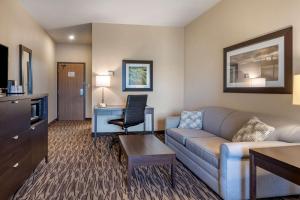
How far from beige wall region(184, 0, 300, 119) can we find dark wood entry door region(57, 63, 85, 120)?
166 inches

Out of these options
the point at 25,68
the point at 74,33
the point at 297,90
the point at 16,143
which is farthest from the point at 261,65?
the point at 74,33

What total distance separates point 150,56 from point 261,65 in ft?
9.79

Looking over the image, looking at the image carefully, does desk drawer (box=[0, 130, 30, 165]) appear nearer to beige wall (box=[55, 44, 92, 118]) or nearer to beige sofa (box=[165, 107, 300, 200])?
beige sofa (box=[165, 107, 300, 200])

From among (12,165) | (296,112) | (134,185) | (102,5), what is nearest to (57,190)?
(12,165)

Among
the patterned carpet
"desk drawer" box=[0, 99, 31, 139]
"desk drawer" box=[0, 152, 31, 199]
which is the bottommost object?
the patterned carpet

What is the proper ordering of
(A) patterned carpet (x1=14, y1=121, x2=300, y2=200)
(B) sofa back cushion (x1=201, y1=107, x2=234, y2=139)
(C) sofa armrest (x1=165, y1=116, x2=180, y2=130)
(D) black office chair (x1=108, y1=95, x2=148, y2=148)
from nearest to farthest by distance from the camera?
(A) patterned carpet (x1=14, y1=121, x2=300, y2=200) < (B) sofa back cushion (x1=201, y1=107, x2=234, y2=139) < (C) sofa armrest (x1=165, y1=116, x2=180, y2=130) < (D) black office chair (x1=108, y1=95, x2=148, y2=148)

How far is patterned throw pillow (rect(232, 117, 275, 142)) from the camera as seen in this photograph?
2.46 m

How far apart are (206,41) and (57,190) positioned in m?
3.77

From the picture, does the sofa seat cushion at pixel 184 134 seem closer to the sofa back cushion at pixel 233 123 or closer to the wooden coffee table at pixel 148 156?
the sofa back cushion at pixel 233 123

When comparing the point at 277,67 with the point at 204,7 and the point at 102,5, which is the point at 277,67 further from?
the point at 102,5

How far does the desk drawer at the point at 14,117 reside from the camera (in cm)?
198

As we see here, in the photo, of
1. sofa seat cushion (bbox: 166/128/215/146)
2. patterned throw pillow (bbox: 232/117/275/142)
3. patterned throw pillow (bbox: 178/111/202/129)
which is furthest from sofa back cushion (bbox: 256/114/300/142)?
patterned throw pillow (bbox: 178/111/202/129)

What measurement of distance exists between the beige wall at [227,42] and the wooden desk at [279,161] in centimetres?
107

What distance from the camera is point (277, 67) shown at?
2.91 meters
